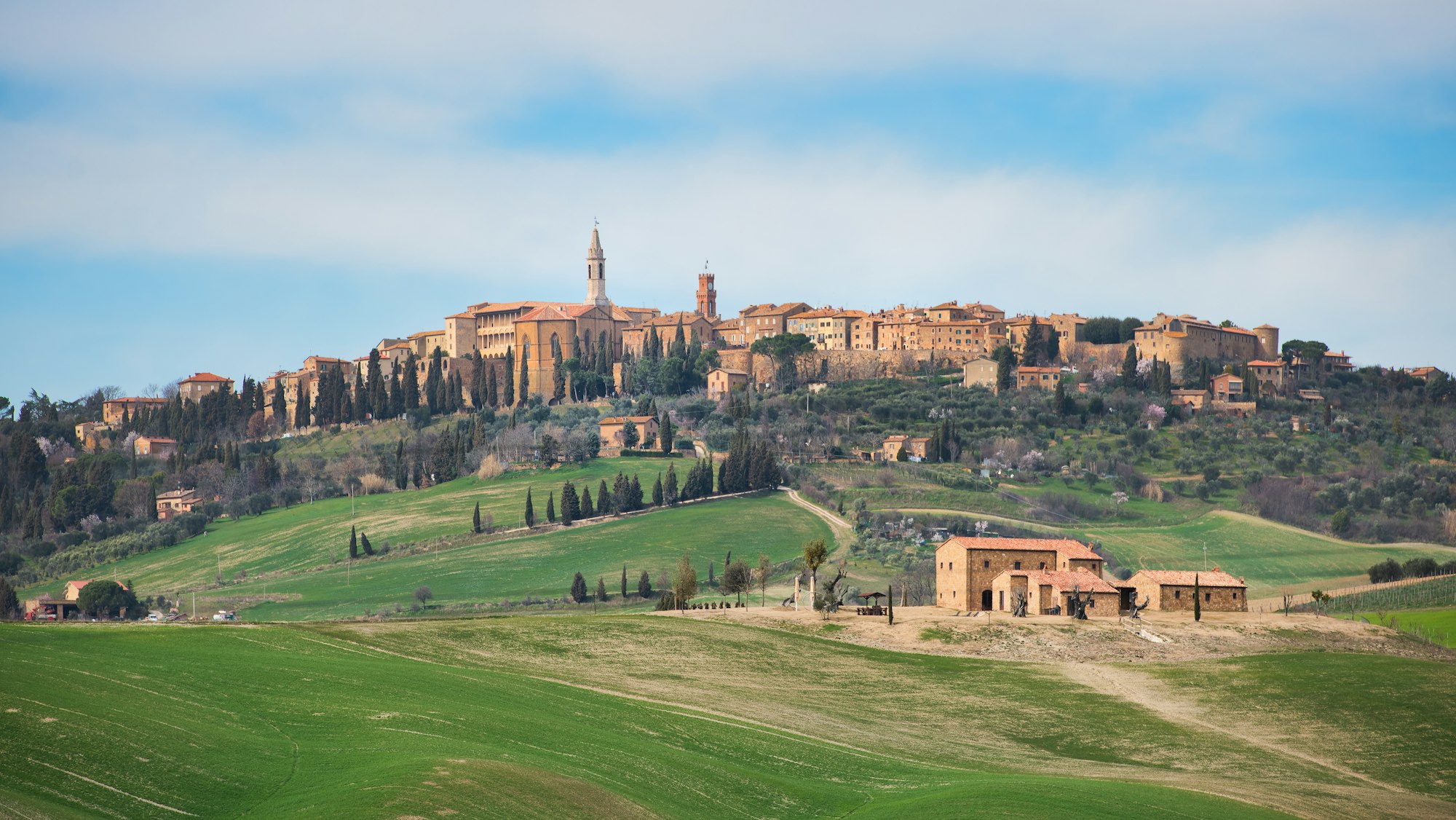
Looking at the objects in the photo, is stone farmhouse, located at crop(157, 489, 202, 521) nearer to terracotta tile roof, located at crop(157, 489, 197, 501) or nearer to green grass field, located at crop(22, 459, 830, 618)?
terracotta tile roof, located at crop(157, 489, 197, 501)

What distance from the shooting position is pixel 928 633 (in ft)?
192

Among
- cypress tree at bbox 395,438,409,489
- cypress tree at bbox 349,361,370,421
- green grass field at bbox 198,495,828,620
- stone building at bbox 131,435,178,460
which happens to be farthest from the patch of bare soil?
stone building at bbox 131,435,178,460

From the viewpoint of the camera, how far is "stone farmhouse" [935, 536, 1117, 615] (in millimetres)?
66250

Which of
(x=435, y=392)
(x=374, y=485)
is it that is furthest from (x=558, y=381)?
(x=374, y=485)

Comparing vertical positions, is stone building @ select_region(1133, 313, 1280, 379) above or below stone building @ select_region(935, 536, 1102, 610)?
above

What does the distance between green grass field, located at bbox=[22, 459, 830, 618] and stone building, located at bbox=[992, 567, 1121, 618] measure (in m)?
35.9

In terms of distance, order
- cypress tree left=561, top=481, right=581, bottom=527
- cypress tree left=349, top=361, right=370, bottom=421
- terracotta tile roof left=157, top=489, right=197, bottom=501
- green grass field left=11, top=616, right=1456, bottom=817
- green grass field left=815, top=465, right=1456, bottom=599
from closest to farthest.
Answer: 1. green grass field left=11, top=616, right=1456, bottom=817
2. green grass field left=815, top=465, right=1456, bottom=599
3. cypress tree left=561, top=481, right=581, bottom=527
4. terracotta tile roof left=157, top=489, right=197, bottom=501
5. cypress tree left=349, top=361, right=370, bottom=421

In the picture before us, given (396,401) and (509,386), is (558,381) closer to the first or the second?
(509,386)

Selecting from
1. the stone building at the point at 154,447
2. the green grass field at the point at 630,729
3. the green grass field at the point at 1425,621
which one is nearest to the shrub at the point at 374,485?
the stone building at the point at 154,447

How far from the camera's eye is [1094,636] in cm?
5831

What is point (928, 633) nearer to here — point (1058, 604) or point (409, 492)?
point (1058, 604)

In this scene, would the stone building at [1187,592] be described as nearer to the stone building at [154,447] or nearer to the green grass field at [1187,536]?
the green grass field at [1187,536]

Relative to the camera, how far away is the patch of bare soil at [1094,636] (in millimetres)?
57000

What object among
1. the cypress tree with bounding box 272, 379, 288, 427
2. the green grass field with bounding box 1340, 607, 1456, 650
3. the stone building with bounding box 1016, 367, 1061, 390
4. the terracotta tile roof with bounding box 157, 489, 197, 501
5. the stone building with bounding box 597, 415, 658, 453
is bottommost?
the green grass field with bounding box 1340, 607, 1456, 650
